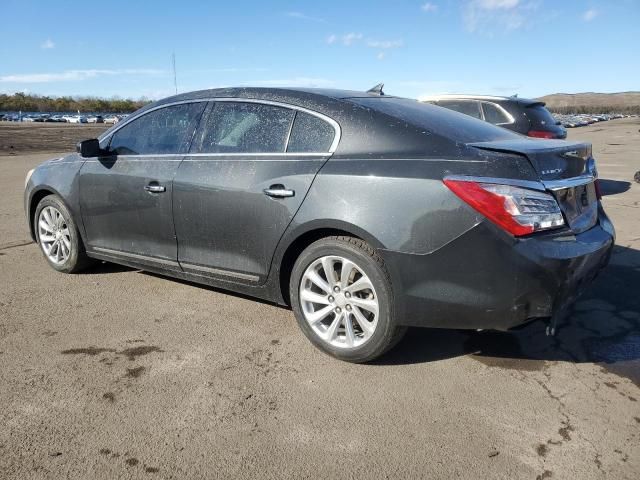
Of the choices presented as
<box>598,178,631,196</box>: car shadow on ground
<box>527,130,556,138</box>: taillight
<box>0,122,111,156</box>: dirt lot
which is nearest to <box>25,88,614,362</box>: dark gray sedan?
<box>527,130,556,138</box>: taillight

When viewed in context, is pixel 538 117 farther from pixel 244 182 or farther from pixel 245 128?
pixel 244 182

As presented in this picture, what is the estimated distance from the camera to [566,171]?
124 inches

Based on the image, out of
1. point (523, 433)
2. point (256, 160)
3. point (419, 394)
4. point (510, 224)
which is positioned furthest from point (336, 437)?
point (256, 160)

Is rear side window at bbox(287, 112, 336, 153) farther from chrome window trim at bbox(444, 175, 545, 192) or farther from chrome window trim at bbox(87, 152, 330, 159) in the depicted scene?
chrome window trim at bbox(444, 175, 545, 192)

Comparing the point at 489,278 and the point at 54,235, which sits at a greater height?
the point at 489,278

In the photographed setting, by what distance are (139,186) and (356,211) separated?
1.94 meters

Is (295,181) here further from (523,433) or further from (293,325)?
(523,433)

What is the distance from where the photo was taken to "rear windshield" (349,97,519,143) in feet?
10.8

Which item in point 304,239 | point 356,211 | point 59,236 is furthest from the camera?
point 59,236

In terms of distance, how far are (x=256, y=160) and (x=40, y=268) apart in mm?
2788

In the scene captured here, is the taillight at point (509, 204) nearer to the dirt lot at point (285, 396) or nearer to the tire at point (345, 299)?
the tire at point (345, 299)

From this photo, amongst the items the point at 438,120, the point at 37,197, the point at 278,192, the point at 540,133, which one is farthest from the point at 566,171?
the point at 540,133

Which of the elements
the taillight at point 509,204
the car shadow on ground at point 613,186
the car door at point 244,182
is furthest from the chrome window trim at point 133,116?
the car shadow on ground at point 613,186

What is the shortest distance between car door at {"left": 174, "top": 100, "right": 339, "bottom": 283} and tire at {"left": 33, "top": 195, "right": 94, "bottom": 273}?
4.44 ft
